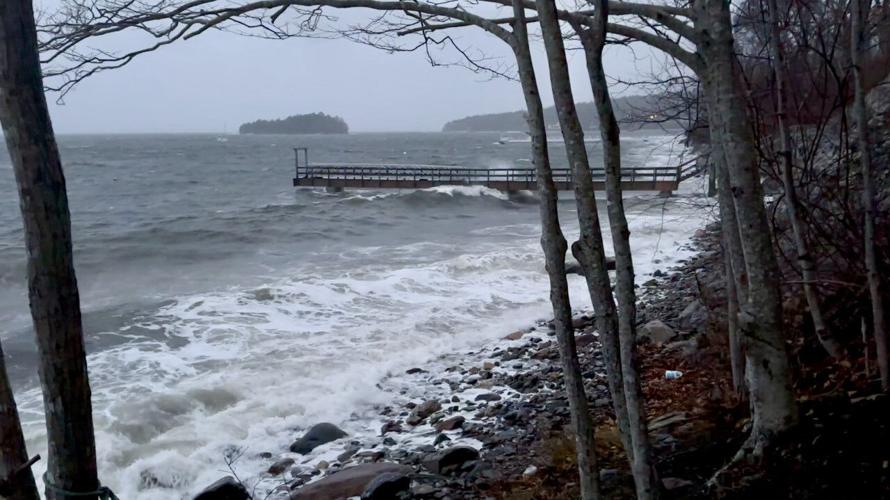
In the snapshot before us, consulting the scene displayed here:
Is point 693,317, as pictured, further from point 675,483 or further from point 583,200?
point 583,200

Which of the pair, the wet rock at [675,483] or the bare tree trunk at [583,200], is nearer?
the bare tree trunk at [583,200]

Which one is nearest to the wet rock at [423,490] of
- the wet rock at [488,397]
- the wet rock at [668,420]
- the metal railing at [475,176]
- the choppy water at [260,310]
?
the wet rock at [668,420]

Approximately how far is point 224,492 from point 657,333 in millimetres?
5711

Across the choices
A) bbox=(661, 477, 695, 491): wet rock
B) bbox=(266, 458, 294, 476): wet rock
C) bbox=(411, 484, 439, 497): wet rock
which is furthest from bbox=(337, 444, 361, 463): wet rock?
bbox=(661, 477, 695, 491): wet rock

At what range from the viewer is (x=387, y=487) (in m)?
5.99

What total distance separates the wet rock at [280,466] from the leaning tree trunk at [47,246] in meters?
4.19

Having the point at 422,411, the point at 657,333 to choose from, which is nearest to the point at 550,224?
the point at 422,411

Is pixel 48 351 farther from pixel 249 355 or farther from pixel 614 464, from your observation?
pixel 249 355

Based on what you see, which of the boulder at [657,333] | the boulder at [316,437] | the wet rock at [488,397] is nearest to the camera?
the boulder at [316,437]

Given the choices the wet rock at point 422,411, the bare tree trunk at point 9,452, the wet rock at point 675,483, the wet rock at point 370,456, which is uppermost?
the bare tree trunk at point 9,452

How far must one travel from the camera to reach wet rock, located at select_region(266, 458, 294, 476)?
23.6 ft

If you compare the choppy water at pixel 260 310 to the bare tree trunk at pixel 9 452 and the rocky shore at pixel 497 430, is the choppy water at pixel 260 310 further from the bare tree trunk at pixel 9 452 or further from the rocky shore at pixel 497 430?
the bare tree trunk at pixel 9 452

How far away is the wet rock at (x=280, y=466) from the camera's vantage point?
7.18m

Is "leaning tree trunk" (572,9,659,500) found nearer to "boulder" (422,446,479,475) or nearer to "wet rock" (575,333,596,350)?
"boulder" (422,446,479,475)
